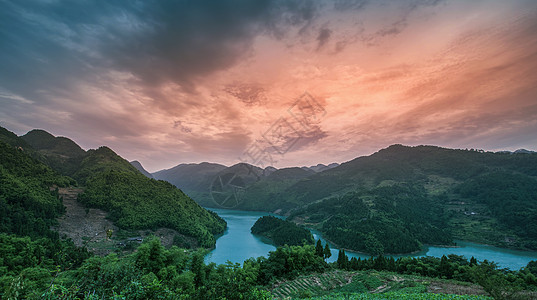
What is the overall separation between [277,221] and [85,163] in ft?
324

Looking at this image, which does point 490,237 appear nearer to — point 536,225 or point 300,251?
point 536,225

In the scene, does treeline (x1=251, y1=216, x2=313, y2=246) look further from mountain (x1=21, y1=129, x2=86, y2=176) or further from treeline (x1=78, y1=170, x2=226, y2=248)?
mountain (x1=21, y1=129, x2=86, y2=176)

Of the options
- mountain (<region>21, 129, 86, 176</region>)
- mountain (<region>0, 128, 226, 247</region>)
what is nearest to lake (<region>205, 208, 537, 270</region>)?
mountain (<region>0, 128, 226, 247</region>)

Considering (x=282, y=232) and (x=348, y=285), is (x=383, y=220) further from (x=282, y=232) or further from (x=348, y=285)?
(x=348, y=285)

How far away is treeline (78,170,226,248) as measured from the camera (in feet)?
223

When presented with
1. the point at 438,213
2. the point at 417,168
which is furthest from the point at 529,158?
the point at 438,213

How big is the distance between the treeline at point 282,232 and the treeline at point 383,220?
15.0 meters

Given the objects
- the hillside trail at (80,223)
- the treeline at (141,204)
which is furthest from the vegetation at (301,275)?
the treeline at (141,204)

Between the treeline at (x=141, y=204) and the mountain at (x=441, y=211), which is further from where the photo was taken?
the mountain at (x=441, y=211)

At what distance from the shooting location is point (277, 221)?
4067 inches

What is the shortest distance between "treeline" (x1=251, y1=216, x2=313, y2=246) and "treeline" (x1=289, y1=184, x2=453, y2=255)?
1501 centimetres

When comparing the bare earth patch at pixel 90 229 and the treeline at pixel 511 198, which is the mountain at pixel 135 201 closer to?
the bare earth patch at pixel 90 229

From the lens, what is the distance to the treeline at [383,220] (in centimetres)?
7906

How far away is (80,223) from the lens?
189 feet
